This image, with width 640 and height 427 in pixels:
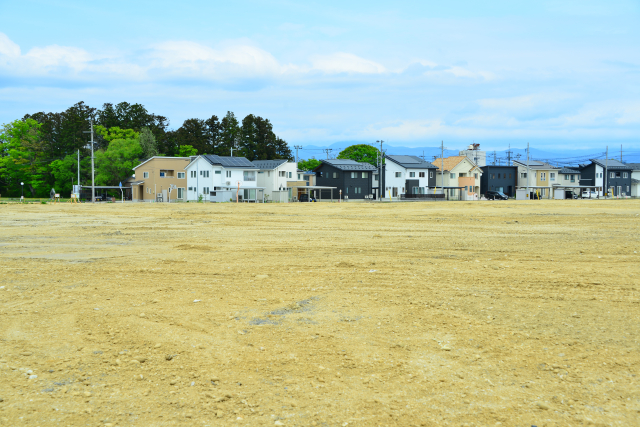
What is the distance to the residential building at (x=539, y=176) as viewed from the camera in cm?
8788

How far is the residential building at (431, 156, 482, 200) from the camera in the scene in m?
81.3

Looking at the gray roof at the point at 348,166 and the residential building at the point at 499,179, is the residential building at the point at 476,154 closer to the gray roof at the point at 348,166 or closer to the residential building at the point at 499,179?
the residential building at the point at 499,179

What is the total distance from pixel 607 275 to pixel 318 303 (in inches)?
225

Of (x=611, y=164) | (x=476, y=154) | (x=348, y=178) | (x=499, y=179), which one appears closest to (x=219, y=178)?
(x=348, y=178)

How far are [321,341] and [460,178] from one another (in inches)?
3169

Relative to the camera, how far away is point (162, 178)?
225ft

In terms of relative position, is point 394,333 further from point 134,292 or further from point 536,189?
point 536,189

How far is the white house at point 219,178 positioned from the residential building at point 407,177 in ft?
76.3

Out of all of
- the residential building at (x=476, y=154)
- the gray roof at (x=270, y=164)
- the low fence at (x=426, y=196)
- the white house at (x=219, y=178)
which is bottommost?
the low fence at (x=426, y=196)

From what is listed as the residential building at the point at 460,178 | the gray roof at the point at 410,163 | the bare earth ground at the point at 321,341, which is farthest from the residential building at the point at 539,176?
the bare earth ground at the point at 321,341

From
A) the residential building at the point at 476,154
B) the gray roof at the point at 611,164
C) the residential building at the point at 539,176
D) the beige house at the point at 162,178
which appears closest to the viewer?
the beige house at the point at 162,178

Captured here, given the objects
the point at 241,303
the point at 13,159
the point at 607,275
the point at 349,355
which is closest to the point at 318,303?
the point at 241,303

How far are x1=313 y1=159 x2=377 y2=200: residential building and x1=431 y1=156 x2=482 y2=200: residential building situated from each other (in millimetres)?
13479

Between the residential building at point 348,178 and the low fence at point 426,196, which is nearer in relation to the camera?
the residential building at point 348,178
